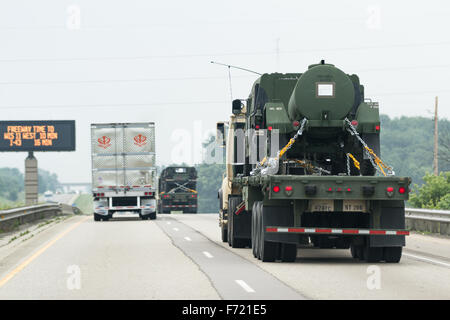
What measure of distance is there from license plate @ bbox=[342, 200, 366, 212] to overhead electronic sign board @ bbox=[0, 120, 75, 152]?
48092 millimetres

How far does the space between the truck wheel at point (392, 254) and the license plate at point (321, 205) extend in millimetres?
1602

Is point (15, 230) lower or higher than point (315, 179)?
lower

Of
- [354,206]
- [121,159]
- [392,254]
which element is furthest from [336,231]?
[121,159]

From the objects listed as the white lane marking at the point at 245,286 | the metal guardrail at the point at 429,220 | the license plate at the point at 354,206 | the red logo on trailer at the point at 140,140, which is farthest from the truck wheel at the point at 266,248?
the red logo on trailer at the point at 140,140

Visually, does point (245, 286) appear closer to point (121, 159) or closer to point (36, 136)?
point (121, 159)

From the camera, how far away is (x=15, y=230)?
97.6ft

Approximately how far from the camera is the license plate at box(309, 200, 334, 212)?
15.1 metres

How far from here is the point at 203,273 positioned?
14031 millimetres

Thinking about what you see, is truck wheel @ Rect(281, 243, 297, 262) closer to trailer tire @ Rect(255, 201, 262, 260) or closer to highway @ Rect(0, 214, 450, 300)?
highway @ Rect(0, 214, 450, 300)

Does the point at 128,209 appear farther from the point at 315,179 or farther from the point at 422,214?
the point at 315,179

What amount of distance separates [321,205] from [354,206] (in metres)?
0.59

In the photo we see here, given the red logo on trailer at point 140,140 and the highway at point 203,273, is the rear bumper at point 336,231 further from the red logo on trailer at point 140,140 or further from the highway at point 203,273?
the red logo on trailer at point 140,140
